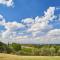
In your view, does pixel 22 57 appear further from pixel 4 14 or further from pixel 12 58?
pixel 4 14

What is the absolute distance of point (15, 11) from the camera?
13.5 ft

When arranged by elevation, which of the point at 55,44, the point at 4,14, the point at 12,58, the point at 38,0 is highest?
the point at 38,0

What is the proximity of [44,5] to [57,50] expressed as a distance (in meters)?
1.00

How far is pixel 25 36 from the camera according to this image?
402 centimetres

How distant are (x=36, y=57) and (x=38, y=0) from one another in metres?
1.23

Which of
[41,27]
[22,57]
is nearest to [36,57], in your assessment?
[22,57]

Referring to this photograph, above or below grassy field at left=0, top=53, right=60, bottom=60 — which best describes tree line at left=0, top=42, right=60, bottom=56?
above

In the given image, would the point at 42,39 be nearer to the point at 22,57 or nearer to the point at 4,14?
the point at 22,57

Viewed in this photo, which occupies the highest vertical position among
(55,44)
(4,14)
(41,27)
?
(4,14)

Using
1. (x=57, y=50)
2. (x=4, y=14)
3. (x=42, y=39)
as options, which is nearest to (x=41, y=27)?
(x=42, y=39)

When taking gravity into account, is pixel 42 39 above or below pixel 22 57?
above

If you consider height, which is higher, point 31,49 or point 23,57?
point 31,49

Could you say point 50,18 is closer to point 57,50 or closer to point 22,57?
point 57,50

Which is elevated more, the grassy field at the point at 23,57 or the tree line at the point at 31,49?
the tree line at the point at 31,49
